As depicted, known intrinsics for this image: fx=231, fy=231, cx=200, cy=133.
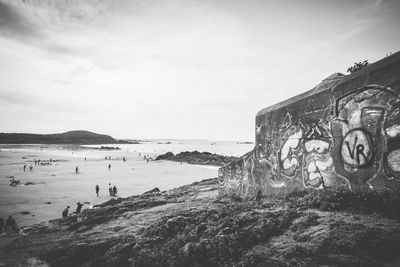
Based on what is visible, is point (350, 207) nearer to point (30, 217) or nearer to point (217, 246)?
point (217, 246)

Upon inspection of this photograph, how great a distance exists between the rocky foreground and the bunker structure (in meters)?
0.37

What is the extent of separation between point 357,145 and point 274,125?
2285 millimetres

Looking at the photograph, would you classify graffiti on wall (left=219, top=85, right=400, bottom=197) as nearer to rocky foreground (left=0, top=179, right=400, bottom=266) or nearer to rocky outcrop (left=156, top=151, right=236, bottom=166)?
rocky foreground (left=0, top=179, right=400, bottom=266)

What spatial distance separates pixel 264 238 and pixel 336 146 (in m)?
2.20

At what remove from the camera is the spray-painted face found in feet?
14.7

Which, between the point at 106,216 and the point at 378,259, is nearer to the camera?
the point at 378,259

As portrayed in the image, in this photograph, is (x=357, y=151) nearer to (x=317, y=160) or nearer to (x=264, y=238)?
(x=317, y=160)

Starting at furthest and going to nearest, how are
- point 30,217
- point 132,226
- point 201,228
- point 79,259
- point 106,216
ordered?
point 30,217 → point 106,216 → point 132,226 → point 79,259 → point 201,228

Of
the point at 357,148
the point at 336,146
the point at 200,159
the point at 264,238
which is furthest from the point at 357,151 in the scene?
the point at 200,159

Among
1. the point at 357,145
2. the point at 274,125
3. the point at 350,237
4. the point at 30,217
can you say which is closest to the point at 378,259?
the point at 350,237

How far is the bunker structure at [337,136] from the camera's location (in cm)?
350

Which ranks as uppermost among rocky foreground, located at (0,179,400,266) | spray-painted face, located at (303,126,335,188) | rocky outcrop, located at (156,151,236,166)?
spray-painted face, located at (303,126,335,188)

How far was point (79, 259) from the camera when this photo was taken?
17.6 ft

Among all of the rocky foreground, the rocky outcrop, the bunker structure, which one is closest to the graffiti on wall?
the bunker structure
